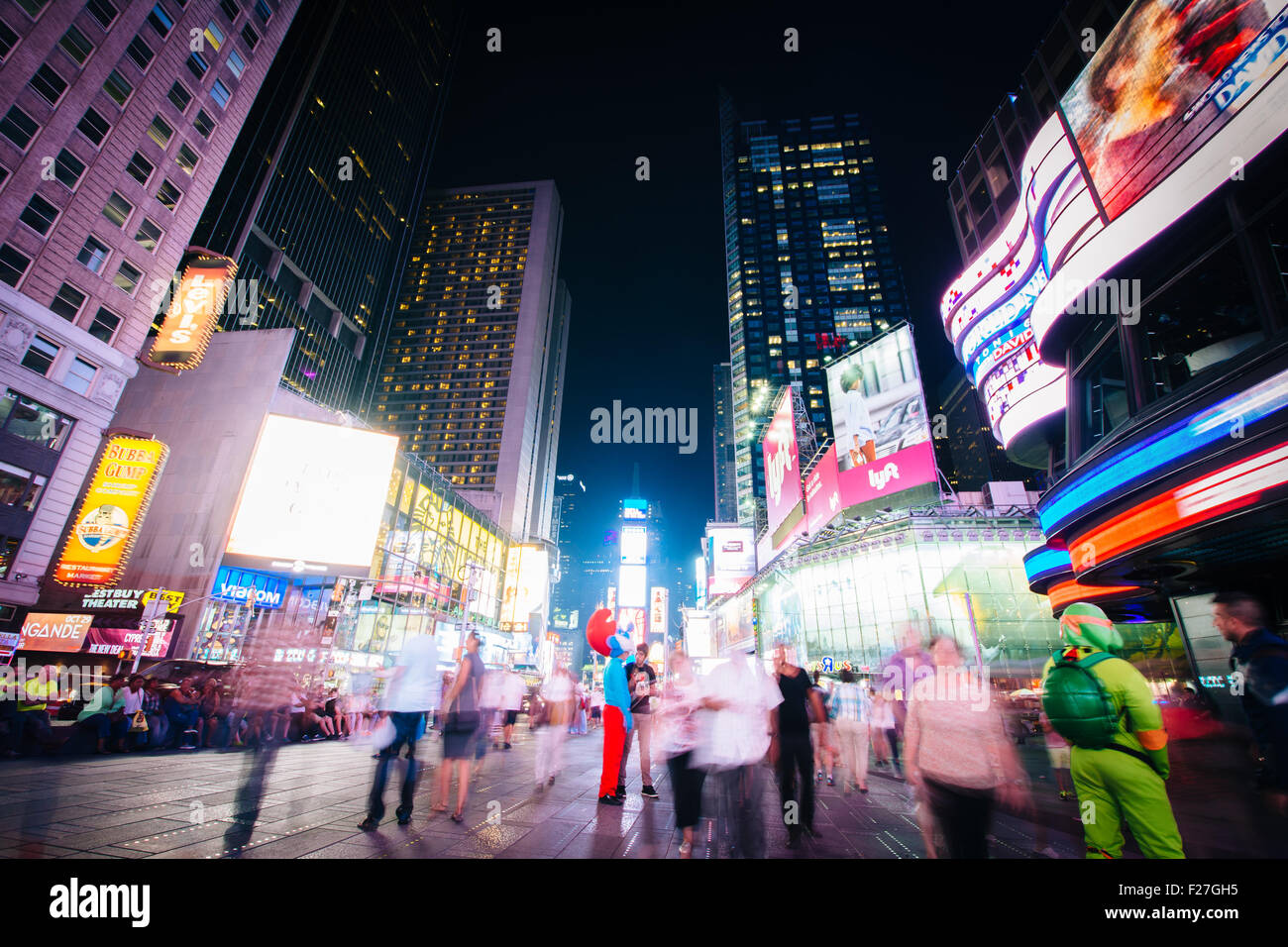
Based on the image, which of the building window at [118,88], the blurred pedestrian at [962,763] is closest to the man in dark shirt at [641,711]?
the blurred pedestrian at [962,763]

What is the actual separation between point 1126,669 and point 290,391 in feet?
99.2

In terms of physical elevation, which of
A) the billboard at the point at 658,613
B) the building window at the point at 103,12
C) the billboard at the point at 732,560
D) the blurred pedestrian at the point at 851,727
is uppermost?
the building window at the point at 103,12

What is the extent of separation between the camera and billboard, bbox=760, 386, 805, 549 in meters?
29.5

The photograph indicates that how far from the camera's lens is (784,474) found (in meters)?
31.5

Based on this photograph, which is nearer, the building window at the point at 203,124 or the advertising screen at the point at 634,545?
the building window at the point at 203,124

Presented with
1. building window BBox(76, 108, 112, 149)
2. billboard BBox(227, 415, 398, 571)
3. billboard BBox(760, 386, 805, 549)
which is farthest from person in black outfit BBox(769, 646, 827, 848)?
building window BBox(76, 108, 112, 149)

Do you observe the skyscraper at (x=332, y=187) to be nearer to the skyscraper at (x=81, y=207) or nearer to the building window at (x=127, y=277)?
the skyscraper at (x=81, y=207)

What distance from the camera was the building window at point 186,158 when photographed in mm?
27186

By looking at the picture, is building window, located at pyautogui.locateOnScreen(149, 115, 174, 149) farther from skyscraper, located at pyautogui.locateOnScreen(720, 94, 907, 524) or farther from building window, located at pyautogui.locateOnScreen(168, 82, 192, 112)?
skyscraper, located at pyautogui.locateOnScreen(720, 94, 907, 524)

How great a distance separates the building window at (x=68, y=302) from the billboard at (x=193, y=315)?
481 centimetres

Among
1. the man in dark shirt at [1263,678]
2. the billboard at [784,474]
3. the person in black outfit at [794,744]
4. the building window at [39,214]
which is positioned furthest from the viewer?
the billboard at [784,474]

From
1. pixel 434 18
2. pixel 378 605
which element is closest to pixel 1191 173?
pixel 378 605

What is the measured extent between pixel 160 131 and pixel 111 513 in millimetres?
23587
